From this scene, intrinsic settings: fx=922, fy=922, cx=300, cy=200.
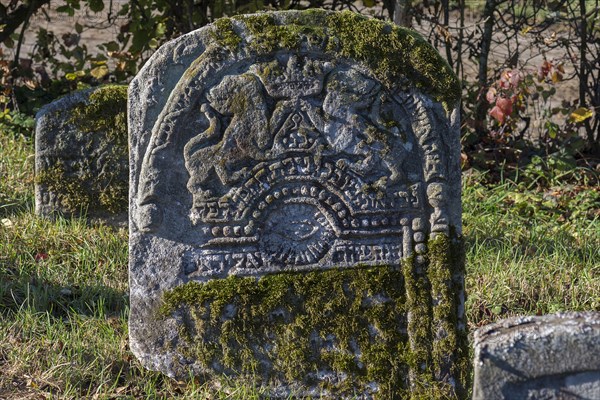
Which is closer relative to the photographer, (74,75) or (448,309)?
(448,309)

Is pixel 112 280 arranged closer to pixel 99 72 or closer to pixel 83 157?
pixel 83 157

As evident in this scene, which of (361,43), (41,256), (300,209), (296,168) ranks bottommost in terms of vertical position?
(41,256)

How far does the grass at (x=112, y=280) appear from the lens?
11.3 feet

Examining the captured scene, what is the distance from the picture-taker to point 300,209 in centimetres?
338

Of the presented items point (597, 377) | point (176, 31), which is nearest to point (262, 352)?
point (597, 377)

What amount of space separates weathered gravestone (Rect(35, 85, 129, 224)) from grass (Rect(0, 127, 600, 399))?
132 mm

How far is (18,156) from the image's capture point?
19.7 ft

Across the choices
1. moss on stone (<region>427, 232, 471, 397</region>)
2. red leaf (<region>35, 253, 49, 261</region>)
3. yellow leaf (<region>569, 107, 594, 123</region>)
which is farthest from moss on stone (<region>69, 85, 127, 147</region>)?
yellow leaf (<region>569, 107, 594, 123</region>)

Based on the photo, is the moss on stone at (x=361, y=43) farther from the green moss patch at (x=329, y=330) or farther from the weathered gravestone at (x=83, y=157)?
the weathered gravestone at (x=83, y=157)

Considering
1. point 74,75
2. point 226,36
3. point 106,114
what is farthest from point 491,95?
point 74,75

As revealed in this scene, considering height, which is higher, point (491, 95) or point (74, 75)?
point (74, 75)

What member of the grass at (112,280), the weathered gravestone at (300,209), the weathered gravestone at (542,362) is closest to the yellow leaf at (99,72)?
the grass at (112,280)

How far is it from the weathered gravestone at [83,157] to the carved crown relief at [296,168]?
180 centimetres

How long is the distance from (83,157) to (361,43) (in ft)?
7.58
